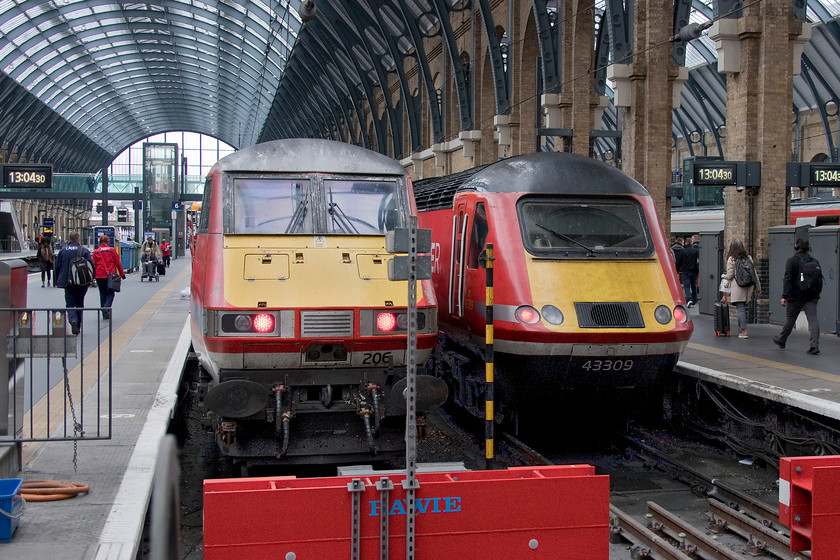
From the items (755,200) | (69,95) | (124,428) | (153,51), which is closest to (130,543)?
A: (124,428)

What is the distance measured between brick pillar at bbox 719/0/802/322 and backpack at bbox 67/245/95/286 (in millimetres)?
12086

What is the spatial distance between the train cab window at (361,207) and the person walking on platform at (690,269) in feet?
43.3

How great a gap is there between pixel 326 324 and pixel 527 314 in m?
2.12

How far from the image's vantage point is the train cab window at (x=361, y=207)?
855cm

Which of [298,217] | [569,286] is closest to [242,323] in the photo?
[298,217]

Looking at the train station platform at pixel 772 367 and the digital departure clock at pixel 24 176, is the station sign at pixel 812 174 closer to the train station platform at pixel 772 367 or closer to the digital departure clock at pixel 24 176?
the train station platform at pixel 772 367

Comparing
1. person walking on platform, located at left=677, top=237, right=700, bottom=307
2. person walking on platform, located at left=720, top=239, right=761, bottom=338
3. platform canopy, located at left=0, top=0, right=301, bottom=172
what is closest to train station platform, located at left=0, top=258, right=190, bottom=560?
person walking on platform, located at left=720, top=239, right=761, bottom=338

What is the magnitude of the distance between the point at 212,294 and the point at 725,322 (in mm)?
9951

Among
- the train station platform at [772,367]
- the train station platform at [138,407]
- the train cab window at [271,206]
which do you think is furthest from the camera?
the train station platform at [772,367]

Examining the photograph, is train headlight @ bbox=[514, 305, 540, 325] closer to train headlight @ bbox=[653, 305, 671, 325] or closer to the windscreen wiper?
train headlight @ bbox=[653, 305, 671, 325]

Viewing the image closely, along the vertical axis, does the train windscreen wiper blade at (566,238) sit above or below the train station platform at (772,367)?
above

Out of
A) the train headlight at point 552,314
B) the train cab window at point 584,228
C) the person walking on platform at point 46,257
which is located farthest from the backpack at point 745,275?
the person walking on platform at point 46,257

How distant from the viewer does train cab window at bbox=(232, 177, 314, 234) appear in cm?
844

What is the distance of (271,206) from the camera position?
8578 mm
